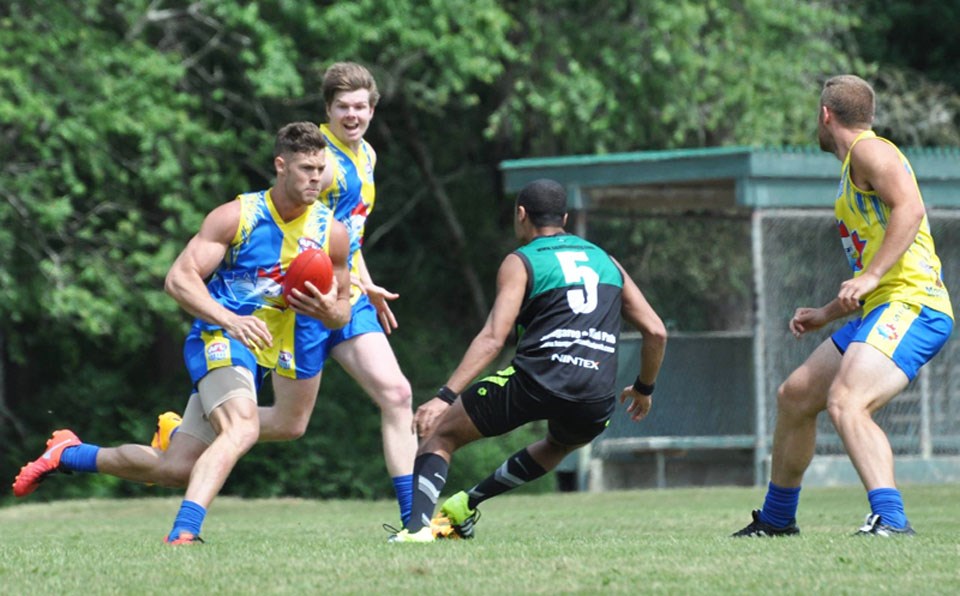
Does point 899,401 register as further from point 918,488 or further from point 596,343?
point 596,343

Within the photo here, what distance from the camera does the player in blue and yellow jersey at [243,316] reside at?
313 inches

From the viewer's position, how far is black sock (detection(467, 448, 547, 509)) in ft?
28.4

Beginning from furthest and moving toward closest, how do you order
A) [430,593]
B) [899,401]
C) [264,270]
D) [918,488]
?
[899,401] → [918,488] → [264,270] → [430,593]

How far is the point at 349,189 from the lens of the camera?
31.0 ft

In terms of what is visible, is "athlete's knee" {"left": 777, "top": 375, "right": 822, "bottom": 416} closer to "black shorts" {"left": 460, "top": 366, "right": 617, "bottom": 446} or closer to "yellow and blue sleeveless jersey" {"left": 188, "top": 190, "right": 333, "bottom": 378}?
"black shorts" {"left": 460, "top": 366, "right": 617, "bottom": 446}

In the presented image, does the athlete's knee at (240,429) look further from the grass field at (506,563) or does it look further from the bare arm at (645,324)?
the bare arm at (645,324)

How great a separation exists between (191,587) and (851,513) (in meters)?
6.90

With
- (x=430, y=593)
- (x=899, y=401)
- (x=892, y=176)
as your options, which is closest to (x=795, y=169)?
(x=899, y=401)

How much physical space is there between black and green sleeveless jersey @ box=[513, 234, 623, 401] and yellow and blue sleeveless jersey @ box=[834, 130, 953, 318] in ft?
4.00

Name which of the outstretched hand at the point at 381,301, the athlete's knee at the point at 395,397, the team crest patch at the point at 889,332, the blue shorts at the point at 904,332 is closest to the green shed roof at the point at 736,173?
the outstretched hand at the point at 381,301

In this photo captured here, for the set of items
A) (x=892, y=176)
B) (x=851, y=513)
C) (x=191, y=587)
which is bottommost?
(x=851, y=513)

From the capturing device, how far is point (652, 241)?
19484 millimetres

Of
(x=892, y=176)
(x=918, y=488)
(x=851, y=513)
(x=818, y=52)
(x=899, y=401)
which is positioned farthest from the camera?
(x=818, y=52)

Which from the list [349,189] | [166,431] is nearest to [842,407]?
[349,189]
